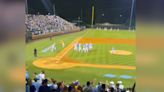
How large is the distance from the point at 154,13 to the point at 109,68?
26.6 inches

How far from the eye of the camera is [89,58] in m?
3.36

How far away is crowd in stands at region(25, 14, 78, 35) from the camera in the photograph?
3.50 meters

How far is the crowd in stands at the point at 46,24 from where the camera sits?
3.50 meters

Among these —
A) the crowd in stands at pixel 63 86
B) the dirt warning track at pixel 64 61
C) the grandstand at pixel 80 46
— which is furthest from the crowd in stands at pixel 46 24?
the crowd in stands at pixel 63 86

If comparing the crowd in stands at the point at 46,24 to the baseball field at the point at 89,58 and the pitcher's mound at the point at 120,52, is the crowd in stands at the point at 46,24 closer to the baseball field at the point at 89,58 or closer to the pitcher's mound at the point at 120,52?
the baseball field at the point at 89,58

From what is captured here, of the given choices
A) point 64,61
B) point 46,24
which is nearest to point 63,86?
point 64,61

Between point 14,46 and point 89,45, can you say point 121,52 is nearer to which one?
point 89,45

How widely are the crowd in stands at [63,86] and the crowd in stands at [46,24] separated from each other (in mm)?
426

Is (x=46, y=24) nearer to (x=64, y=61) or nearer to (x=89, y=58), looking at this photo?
(x=64, y=61)

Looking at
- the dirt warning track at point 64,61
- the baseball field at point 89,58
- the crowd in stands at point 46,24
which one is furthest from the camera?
the crowd in stands at point 46,24

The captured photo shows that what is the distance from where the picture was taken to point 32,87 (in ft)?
11.7

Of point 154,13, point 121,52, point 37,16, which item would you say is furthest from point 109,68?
point 37,16

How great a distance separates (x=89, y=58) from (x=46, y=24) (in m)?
0.57

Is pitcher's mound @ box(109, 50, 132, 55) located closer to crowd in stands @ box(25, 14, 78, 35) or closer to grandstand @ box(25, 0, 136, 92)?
grandstand @ box(25, 0, 136, 92)
